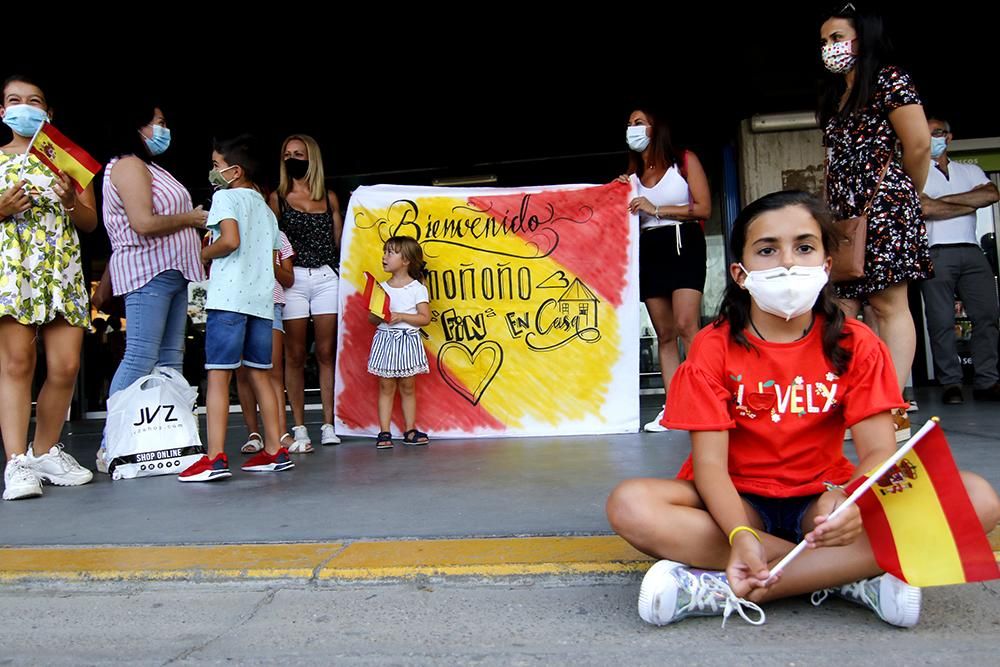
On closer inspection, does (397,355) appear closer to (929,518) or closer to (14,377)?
(14,377)

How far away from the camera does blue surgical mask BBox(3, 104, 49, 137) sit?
3428 millimetres

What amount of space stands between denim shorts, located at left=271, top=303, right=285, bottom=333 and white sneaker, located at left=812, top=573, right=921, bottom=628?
339 cm

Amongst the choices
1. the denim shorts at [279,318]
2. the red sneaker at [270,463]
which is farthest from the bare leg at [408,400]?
the red sneaker at [270,463]

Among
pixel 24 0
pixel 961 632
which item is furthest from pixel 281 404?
pixel 24 0

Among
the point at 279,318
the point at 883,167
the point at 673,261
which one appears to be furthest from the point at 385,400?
the point at 883,167

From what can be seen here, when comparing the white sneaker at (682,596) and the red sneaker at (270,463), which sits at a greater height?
the red sneaker at (270,463)

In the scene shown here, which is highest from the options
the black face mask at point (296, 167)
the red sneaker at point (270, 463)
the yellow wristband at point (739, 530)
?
the black face mask at point (296, 167)

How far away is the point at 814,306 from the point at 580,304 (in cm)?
275

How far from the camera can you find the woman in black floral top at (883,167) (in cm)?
320

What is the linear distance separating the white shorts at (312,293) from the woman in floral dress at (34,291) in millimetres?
1219

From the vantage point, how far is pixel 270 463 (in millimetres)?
3896

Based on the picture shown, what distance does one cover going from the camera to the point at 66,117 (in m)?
6.81

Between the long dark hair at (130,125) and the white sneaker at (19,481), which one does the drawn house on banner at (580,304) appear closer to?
the long dark hair at (130,125)

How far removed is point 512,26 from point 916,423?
4457 mm
